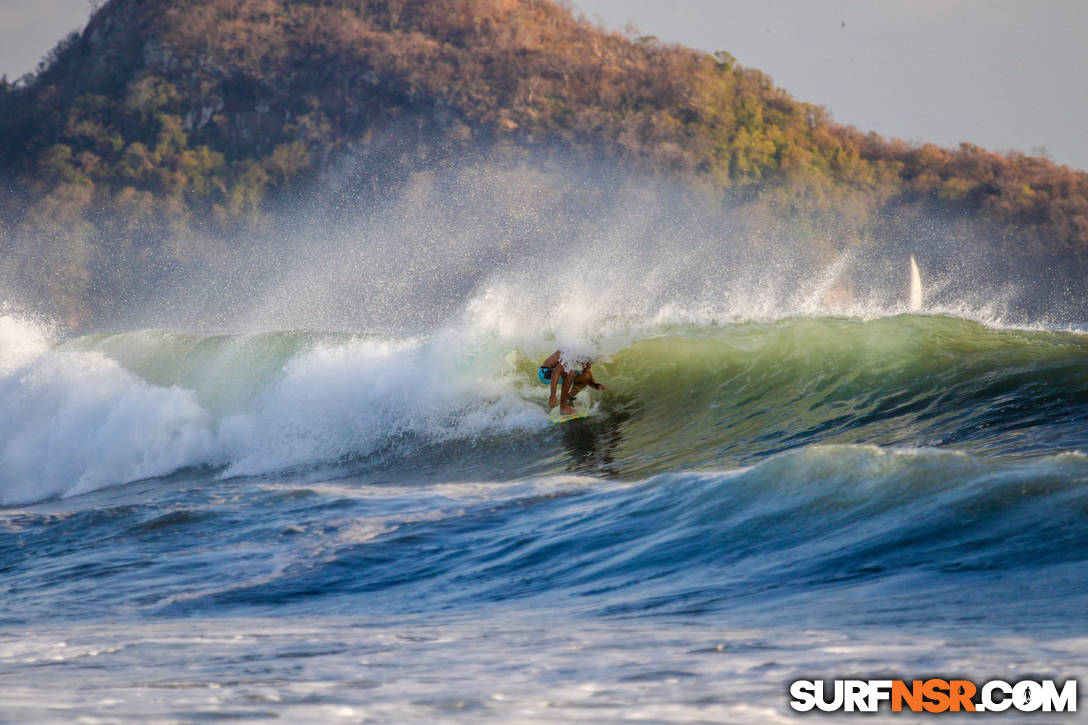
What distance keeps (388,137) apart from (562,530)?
67508 millimetres

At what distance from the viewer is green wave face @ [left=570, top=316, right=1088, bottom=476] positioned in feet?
26.4

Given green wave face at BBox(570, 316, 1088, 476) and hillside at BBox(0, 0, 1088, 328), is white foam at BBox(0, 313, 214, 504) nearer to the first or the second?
green wave face at BBox(570, 316, 1088, 476)

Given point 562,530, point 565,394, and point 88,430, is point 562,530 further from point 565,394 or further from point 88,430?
point 88,430

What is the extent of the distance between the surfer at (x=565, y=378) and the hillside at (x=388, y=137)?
2204 inches

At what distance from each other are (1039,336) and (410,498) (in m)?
7.30

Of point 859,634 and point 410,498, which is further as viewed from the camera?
point 410,498

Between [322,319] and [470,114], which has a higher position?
[470,114]

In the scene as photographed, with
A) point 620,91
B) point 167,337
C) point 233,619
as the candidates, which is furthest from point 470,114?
point 233,619

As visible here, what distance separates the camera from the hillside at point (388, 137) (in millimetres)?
66062

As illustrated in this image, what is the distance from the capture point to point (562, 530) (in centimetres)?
623

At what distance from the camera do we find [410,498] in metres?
8.27

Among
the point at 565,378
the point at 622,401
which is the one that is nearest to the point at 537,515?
the point at 565,378

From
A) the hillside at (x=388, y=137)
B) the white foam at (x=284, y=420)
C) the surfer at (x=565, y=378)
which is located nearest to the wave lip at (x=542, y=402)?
the white foam at (x=284, y=420)

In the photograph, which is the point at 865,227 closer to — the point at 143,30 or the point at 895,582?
the point at 143,30
